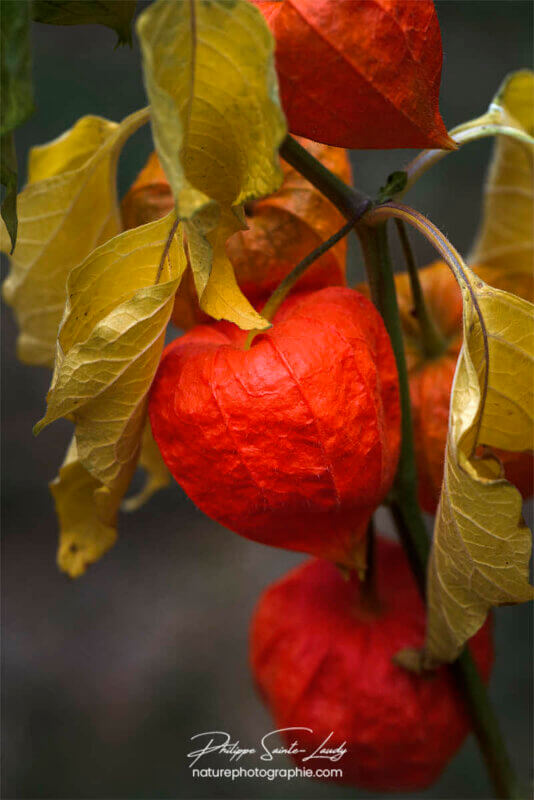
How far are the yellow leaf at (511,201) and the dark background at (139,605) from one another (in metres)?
0.61

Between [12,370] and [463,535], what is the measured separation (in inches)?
50.4

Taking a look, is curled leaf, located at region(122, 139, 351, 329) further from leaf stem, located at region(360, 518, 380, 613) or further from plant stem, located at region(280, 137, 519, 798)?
leaf stem, located at region(360, 518, 380, 613)

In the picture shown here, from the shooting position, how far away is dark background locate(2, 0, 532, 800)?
1.23 m

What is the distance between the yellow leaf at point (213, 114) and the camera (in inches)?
12.3

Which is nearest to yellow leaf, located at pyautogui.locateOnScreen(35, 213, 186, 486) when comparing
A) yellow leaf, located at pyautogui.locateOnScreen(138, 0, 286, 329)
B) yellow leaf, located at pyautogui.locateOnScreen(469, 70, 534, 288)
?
yellow leaf, located at pyautogui.locateOnScreen(138, 0, 286, 329)

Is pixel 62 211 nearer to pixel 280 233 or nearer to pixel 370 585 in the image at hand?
pixel 280 233

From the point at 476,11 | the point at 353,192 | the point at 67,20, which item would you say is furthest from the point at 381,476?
the point at 476,11

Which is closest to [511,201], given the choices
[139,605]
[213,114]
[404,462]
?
[404,462]

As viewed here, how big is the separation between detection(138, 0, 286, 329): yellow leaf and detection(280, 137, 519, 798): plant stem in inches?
2.4

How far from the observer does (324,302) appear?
17.2 inches

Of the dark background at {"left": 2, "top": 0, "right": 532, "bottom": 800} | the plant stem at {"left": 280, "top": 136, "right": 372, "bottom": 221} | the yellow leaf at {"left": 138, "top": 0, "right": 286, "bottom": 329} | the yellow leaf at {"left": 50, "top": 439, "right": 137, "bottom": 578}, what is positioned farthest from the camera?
the dark background at {"left": 2, "top": 0, "right": 532, "bottom": 800}

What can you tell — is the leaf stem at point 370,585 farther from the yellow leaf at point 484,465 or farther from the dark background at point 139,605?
A: the dark background at point 139,605

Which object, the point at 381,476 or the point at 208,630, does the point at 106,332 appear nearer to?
the point at 381,476

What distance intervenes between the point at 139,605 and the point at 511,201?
1.04 meters
